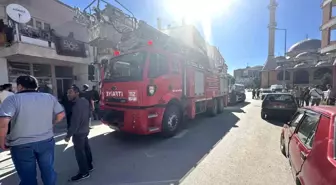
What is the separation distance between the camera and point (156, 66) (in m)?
4.96

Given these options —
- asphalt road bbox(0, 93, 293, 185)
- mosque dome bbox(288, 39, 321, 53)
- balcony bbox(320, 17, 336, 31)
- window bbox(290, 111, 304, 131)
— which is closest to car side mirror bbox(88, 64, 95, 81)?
asphalt road bbox(0, 93, 293, 185)

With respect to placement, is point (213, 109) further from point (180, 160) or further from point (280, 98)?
point (180, 160)

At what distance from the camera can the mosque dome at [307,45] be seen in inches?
2074

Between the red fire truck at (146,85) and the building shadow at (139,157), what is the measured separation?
1.51 feet

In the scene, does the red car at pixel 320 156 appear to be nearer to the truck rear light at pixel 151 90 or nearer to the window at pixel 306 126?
the window at pixel 306 126

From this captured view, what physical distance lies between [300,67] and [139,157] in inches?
2079

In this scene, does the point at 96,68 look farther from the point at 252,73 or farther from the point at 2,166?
the point at 252,73

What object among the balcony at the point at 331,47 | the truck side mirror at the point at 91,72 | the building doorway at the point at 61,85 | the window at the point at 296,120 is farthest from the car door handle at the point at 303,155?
the balcony at the point at 331,47

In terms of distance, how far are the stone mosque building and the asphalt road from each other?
1603 inches

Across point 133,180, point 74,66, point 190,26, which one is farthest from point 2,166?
point 190,26

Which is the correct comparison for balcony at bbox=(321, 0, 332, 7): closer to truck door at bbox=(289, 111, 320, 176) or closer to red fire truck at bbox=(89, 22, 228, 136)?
red fire truck at bbox=(89, 22, 228, 136)

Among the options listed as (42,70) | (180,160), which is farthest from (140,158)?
(42,70)

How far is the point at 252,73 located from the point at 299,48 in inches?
1196

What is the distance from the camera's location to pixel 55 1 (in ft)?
36.1
